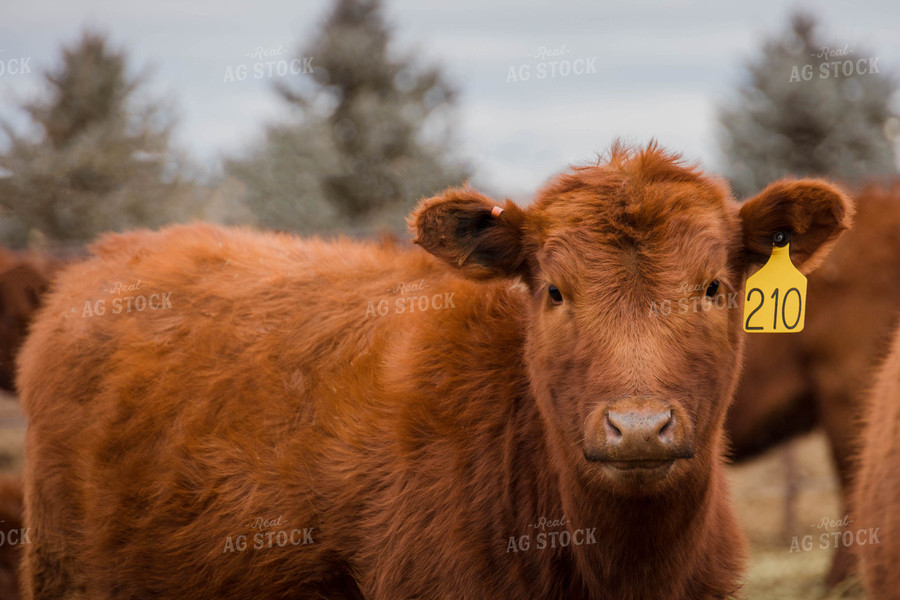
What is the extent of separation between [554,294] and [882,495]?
195 centimetres

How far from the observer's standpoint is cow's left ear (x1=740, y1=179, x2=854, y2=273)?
3395 mm

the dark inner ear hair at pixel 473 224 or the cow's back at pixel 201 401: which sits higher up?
the dark inner ear hair at pixel 473 224

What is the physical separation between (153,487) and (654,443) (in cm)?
258

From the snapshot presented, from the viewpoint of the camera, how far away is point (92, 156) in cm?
1279

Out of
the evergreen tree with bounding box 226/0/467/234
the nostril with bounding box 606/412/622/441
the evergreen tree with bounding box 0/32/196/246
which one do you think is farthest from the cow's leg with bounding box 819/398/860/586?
the evergreen tree with bounding box 0/32/196/246

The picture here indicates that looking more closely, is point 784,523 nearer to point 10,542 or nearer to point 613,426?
point 10,542

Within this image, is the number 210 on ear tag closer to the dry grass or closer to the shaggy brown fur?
the shaggy brown fur

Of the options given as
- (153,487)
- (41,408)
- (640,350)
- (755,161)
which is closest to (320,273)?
(153,487)

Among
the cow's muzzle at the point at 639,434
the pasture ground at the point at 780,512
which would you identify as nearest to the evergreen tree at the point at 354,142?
the pasture ground at the point at 780,512

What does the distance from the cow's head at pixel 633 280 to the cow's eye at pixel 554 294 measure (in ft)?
0.04

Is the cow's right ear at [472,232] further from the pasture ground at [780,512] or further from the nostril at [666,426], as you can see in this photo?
the pasture ground at [780,512]

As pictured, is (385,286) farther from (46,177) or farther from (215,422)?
(46,177)

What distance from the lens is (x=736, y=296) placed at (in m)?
3.44

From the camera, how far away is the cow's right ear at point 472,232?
11.5 ft
